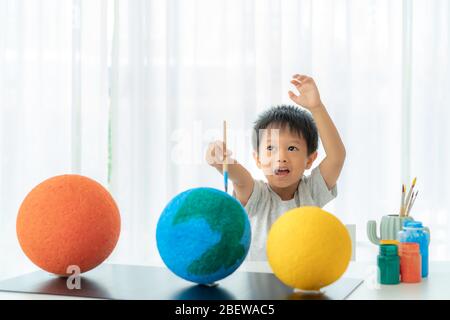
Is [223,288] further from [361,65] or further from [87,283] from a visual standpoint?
[361,65]

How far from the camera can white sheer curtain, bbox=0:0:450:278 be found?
8.16ft

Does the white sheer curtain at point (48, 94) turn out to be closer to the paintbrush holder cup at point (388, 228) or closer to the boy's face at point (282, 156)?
the boy's face at point (282, 156)

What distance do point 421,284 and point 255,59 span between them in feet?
5.66

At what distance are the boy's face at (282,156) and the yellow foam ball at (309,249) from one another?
60cm

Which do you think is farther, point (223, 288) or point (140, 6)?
point (140, 6)

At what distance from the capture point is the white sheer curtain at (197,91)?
8.16ft

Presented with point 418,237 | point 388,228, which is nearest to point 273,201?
point 388,228

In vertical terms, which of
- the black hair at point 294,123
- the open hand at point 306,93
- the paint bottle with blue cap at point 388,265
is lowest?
the paint bottle with blue cap at point 388,265

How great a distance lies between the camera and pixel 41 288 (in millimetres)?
908

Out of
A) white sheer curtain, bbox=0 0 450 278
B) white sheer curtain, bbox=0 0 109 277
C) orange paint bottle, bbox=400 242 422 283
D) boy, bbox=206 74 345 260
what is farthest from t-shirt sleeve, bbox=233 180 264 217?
white sheer curtain, bbox=0 0 109 277

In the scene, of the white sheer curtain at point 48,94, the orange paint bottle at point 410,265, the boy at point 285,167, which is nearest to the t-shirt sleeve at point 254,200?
the boy at point 285,167

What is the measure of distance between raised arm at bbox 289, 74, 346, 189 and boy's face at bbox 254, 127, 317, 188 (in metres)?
0.07
